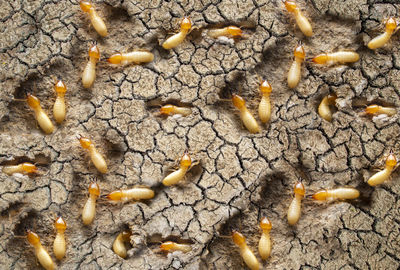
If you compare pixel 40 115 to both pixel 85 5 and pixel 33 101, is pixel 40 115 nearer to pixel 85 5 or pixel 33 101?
pixel 33 101

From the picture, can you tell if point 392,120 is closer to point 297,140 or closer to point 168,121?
point 297,140

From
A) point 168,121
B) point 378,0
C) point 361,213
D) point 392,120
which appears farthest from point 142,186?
point 378,0

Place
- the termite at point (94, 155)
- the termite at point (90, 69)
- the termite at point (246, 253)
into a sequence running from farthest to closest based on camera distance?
the termite at point (90, 69)
the termite at point (94, 155)
the termite at point (246, 253)

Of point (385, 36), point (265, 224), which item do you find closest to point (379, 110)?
point (385, 36)

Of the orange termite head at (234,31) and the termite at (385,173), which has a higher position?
the orange termite head at (234,31)

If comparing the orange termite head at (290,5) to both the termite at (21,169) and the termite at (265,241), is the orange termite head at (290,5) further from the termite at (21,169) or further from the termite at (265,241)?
the termite at (21,169)

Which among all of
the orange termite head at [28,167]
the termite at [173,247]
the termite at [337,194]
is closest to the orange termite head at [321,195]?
the termite at [337,194]

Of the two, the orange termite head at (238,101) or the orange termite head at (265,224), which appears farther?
the orange termite head at (238,101)
